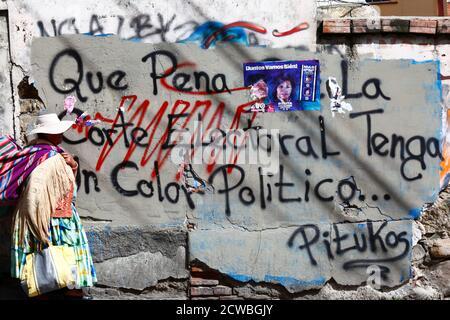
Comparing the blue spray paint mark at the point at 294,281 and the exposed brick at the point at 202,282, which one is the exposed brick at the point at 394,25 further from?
the exposed brick at the point at 202,282

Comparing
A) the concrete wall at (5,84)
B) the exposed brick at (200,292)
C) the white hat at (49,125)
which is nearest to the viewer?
the white hat at (49,125)

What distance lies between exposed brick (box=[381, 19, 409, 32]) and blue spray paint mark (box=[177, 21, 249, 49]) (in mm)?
1127

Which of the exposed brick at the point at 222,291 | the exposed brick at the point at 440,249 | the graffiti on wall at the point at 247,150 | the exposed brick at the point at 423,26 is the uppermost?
the exposed brick at the point at 423,26

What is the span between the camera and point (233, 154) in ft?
16.9

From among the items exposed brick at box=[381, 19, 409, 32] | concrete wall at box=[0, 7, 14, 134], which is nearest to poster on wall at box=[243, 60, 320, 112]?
exposed brick at box=[381, 19, 409, 32]

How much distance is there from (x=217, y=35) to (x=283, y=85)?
68cm

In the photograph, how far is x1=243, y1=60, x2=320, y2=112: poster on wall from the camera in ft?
16.7

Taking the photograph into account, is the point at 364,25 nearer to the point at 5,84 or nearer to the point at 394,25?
the point at 394,25

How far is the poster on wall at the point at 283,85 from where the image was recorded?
510 centimetres

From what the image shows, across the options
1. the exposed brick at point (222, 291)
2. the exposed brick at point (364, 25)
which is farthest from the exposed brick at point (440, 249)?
the exposed brick at point (364, 25)

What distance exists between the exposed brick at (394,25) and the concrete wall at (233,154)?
11 centimetres

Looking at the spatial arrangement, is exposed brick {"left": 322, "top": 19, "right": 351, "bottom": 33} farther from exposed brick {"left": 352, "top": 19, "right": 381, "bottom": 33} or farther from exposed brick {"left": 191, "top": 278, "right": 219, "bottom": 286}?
exposed brick {"left": 191, "top": 278, "right": 219, "bottom": 286}

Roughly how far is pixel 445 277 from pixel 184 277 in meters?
2.21

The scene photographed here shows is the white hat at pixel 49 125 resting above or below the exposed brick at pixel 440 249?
above
